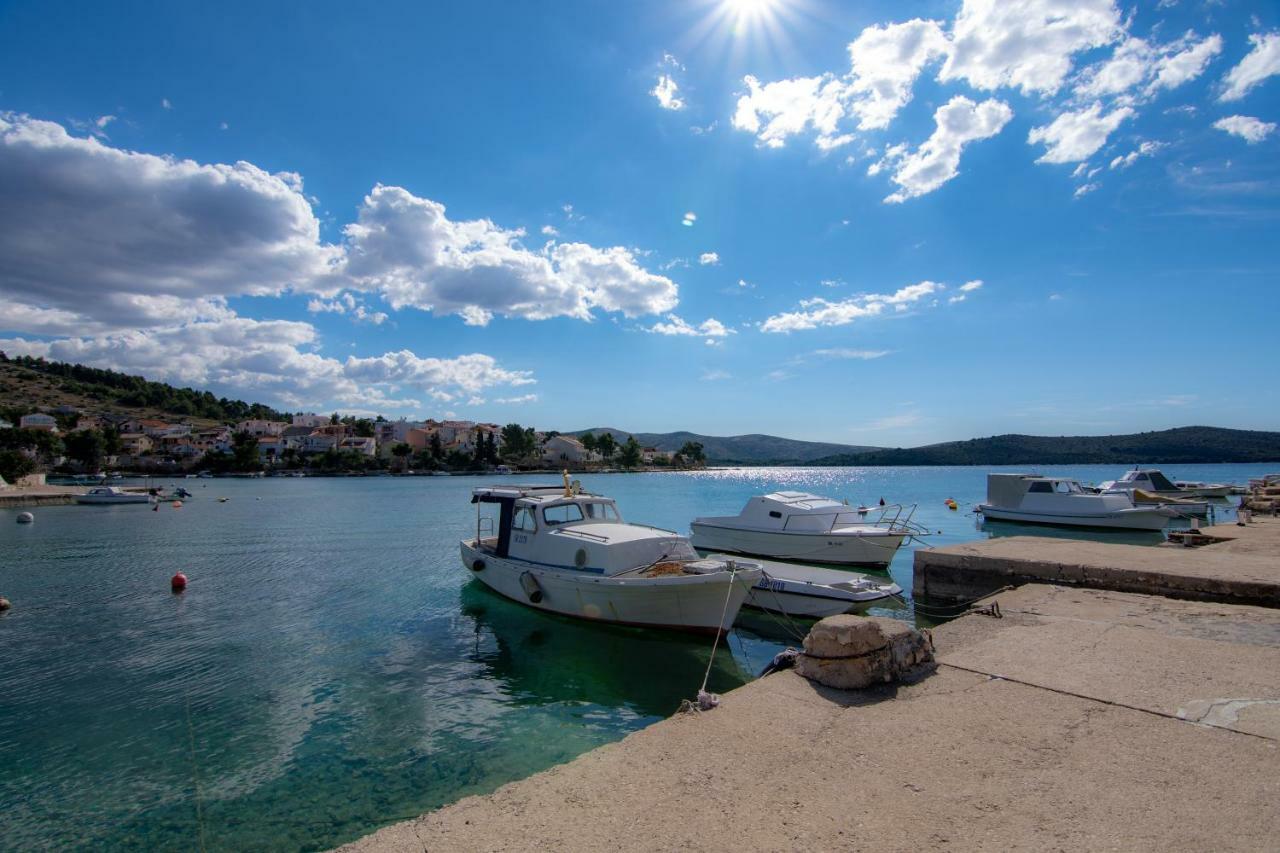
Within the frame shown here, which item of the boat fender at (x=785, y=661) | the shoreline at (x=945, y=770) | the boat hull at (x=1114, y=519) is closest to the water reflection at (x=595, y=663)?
the boat fender at (x=785, y=661)

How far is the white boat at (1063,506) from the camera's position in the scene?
29.3 m

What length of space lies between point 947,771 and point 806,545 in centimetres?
1736

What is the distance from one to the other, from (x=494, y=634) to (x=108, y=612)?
11309 millimetres

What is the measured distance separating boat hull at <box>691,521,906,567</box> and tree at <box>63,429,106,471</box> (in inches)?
4673

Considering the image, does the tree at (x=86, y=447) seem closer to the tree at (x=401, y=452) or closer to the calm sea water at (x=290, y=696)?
the tree at (x=401, y=452)

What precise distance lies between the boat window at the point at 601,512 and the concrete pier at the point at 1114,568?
8.22 metres

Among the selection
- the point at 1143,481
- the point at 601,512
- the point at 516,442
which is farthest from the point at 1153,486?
the point at 516,442

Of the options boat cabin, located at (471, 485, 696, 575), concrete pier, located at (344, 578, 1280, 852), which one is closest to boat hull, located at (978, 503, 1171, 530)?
boat cabin, located at (471, 485, 696, 575)

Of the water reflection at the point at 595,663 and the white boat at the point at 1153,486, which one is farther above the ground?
the white boat at the point at 1153,486

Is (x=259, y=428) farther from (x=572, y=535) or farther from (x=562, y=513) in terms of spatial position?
(x=572, y=535)

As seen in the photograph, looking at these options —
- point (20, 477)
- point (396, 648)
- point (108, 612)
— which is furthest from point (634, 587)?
point (20, 477)

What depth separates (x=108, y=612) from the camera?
16.7 meters

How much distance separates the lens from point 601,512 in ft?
55.2

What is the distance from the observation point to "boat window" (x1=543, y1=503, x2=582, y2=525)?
52.8 feet
